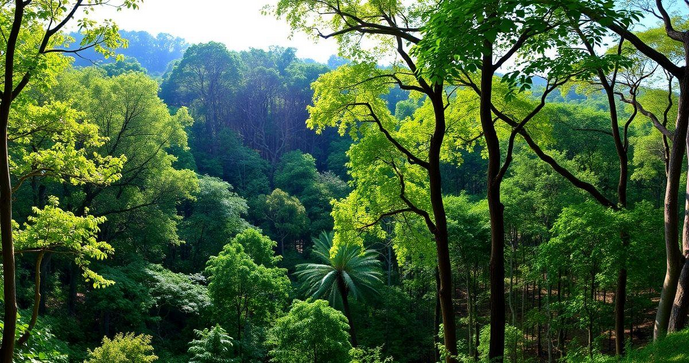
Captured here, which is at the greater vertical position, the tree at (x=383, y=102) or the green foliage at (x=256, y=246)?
the tree at (x=383, y=102)

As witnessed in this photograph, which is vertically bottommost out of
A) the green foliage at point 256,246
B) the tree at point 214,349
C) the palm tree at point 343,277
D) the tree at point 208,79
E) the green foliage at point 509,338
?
the tree at point 214,349

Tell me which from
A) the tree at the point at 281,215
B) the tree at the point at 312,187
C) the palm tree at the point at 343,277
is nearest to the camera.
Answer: the palm tree at the point at 343,277

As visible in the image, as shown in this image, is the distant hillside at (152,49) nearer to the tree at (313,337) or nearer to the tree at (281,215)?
the tree at (281,215)

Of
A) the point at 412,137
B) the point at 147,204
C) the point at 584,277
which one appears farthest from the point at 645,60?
the point at 147,204

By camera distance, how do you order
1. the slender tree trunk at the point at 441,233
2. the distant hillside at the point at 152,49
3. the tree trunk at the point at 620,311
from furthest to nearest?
the distant hillside at the point at 152,49 → the tree trunk at the point at 620,311 → the slender tree trunk at the point at 441,233

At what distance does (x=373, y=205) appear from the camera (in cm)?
904

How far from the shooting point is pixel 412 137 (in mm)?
9070

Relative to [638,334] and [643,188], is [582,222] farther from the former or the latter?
[643,188]

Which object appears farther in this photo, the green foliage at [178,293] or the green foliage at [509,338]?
the green foliage at [178,293]

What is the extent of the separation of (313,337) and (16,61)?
1094 cm

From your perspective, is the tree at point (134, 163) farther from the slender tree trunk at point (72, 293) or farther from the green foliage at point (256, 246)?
the green foliage at point (256, 246)

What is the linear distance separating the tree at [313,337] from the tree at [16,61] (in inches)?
382

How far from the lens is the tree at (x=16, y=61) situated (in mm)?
5168

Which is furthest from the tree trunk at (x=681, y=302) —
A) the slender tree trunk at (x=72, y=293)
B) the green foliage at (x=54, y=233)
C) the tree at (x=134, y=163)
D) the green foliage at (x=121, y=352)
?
the slender tree trunk at (x=72, y=293)
